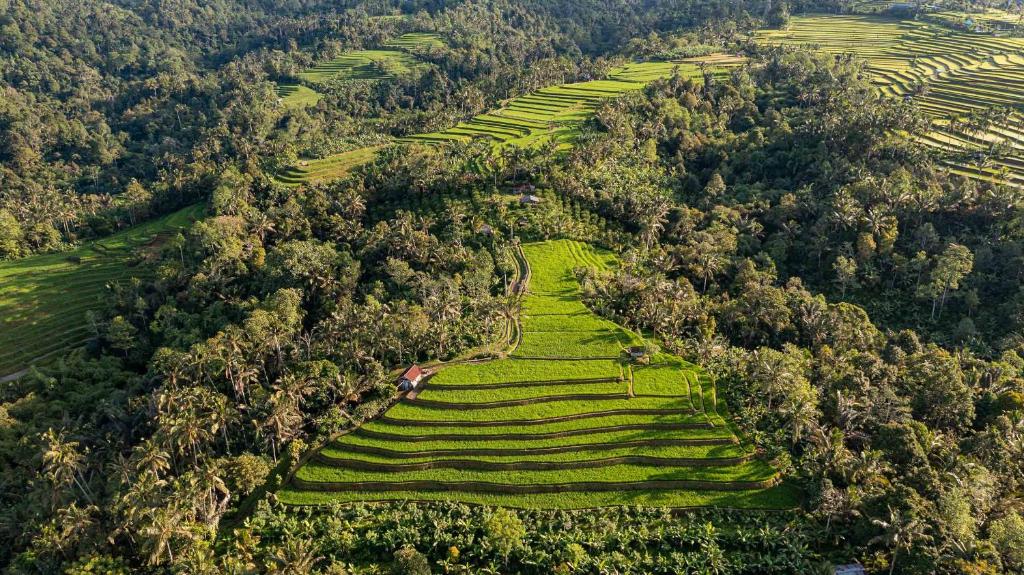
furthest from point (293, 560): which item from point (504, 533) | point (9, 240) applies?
point (9, 240)

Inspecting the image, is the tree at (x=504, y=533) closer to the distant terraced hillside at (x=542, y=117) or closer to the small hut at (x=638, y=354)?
the small hut at (x=638, y=354)

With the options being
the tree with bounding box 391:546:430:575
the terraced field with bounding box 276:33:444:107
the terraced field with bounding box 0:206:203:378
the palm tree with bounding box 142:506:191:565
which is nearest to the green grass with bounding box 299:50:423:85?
the terraced field with bounding box 276:33:444:107

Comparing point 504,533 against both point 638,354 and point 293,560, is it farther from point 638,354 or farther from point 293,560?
point 638,354

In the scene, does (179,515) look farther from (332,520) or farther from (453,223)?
(453,223)

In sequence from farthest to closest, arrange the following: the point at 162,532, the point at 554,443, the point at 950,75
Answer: the point at 950,75 → the point at 554,443 → the point at 162,532

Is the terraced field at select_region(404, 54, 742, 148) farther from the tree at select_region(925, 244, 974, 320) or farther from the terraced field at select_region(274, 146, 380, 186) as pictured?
the tree at select_region(925, 244, 974, 320)

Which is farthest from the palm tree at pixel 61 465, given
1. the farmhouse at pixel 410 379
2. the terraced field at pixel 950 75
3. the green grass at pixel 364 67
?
the green grass at pixel 364 67
